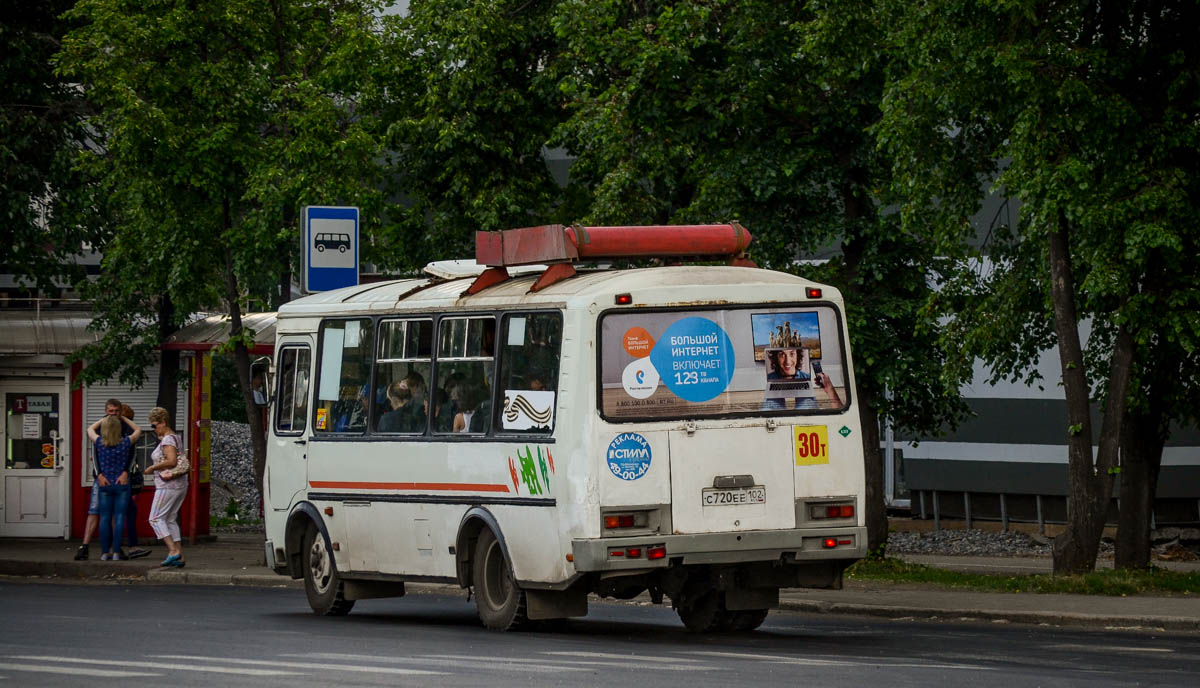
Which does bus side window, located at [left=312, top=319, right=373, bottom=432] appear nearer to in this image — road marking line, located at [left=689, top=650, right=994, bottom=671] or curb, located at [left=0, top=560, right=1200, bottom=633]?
curb, located at [left=0, top=560, right=1200, bottom=633]

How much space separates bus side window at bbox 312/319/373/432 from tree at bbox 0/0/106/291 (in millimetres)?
12044

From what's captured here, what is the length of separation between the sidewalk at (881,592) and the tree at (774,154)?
10.5 feet

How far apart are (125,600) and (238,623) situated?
143 inches

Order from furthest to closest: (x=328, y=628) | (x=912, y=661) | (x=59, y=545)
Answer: (x=59, y=545)
(x=328, y=628)
(x=912, y=661)

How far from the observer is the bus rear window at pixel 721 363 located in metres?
14.5

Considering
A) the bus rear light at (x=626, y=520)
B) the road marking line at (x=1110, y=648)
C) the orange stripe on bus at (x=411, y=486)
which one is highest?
the orange stripe on bus at (x=411, y=486)

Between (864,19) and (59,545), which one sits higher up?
(864,19)

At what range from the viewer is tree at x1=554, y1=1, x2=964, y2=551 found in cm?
2345

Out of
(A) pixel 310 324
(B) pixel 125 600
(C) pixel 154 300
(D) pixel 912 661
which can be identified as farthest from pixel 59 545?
(D) pixel 912 661

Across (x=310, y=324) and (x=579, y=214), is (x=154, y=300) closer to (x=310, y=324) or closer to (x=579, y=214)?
(x=579, y=214)

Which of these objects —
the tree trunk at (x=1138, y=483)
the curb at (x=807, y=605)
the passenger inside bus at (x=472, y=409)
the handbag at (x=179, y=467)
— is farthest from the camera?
the handbag at (x=179, y=467)

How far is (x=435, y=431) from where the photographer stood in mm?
16078

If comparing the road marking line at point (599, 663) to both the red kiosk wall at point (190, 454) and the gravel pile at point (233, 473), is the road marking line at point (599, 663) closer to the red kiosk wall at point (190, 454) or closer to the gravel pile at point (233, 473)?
the red kiosk wall at point (190, 454)

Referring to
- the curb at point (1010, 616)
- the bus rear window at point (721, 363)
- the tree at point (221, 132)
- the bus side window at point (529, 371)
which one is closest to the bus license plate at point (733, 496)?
the bus rear window at point (721, 363)
